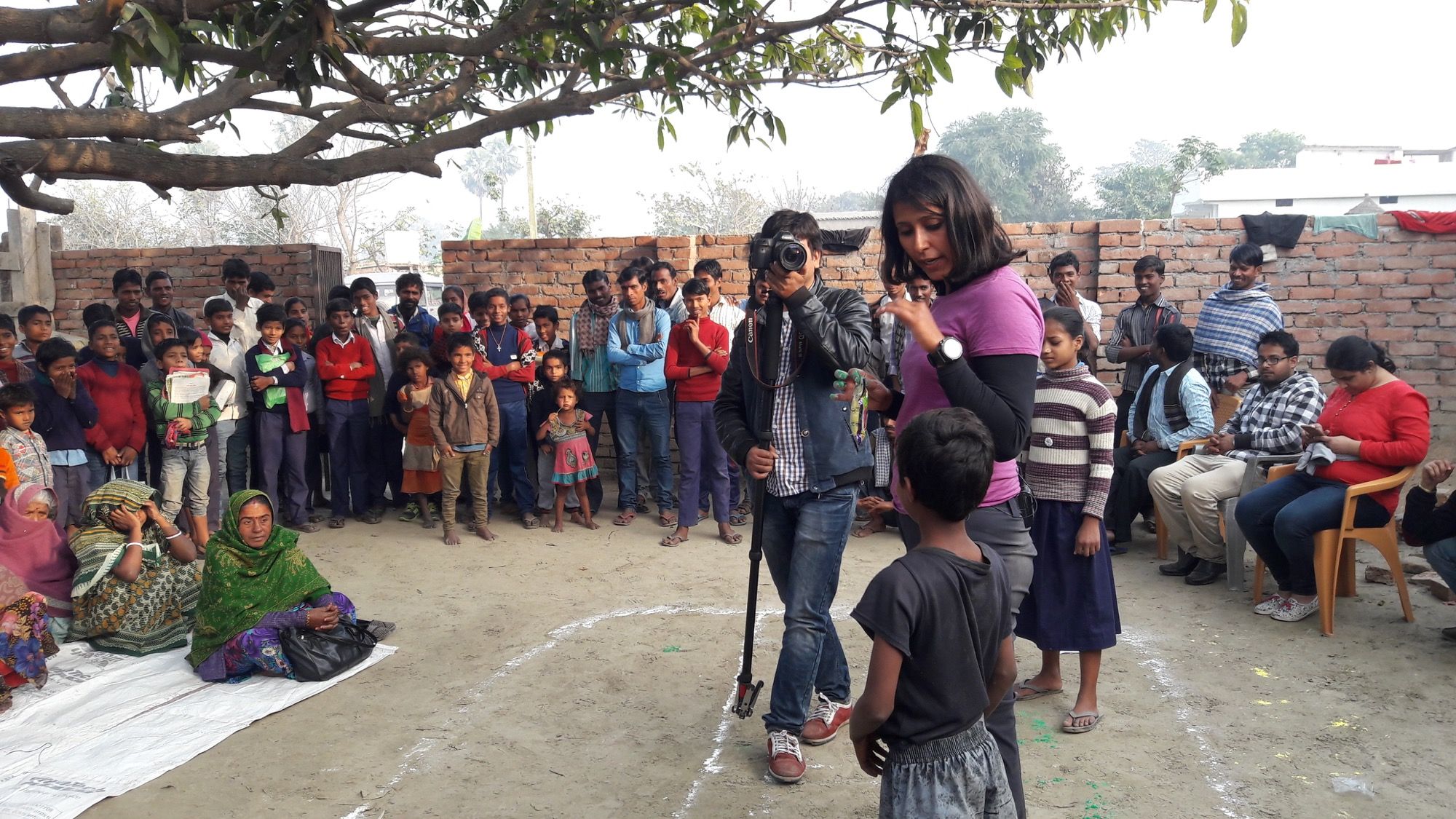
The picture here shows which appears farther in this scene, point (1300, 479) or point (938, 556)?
point (1300, 479)

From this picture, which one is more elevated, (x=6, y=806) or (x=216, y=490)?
(x=216, y=490)

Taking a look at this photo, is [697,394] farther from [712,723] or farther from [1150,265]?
[712,723]

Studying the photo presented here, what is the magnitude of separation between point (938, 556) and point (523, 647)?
334 centimetres

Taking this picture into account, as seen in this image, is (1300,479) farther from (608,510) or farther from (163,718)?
(163,718)

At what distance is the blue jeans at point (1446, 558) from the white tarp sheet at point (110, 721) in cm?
507

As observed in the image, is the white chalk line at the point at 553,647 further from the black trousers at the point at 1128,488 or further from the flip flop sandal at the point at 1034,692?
the black trousers at the point at 1128,488

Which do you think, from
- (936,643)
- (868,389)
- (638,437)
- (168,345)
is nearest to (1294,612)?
(868,389)

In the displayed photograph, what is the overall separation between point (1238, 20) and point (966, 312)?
85.2 inches

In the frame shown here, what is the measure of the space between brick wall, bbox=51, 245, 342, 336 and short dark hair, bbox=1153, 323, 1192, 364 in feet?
24.7

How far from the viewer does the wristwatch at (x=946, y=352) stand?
2420mm

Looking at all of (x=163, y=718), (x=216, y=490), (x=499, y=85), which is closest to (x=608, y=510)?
(x=216, y=490)

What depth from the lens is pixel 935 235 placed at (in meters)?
2.56

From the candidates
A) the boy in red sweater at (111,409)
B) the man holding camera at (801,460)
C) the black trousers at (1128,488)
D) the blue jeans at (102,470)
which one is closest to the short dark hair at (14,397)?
the boy in red sweater at (111,409)

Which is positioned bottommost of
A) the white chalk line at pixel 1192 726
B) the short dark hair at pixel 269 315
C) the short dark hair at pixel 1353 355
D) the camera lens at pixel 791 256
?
the white chalk line at pixel 1192 726
